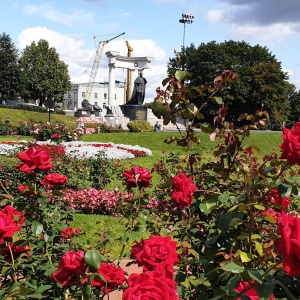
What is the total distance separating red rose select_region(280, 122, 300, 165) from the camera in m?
1.59

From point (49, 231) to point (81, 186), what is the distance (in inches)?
268

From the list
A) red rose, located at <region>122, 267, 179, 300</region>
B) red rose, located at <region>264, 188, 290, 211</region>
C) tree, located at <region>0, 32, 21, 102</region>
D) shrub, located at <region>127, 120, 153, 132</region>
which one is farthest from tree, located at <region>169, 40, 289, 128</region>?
red rose, located at <region>122, 267, 179, 300</region>

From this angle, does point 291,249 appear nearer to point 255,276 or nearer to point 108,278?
point 255,276

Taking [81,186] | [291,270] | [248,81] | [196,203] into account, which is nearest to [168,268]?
[291,270]

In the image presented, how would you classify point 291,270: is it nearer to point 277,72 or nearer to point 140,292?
point 140,292

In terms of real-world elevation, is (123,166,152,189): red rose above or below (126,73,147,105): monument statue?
below

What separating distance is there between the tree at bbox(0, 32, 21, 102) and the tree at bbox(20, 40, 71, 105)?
14.2ft

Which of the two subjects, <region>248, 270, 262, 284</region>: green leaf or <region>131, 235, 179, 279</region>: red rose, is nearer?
<region>248, 270, 262, 284</region>: green leaf

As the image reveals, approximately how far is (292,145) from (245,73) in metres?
46.2

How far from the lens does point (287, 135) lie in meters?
1.62

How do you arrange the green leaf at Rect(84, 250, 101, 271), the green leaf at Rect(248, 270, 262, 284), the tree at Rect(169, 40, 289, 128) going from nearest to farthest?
the green leaf at Rect(248, 270, 262, 284) → the green leaf at Rect(84, 250, 101, 271) → the tree at Rect(169, 40, 289, 128)

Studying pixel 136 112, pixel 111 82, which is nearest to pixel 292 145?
pixel 136 112

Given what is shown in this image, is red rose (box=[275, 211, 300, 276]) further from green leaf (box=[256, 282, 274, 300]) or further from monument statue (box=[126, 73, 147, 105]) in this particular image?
monument statue (box=[126, 73, 147, 105])

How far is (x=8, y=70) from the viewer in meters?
48.7
